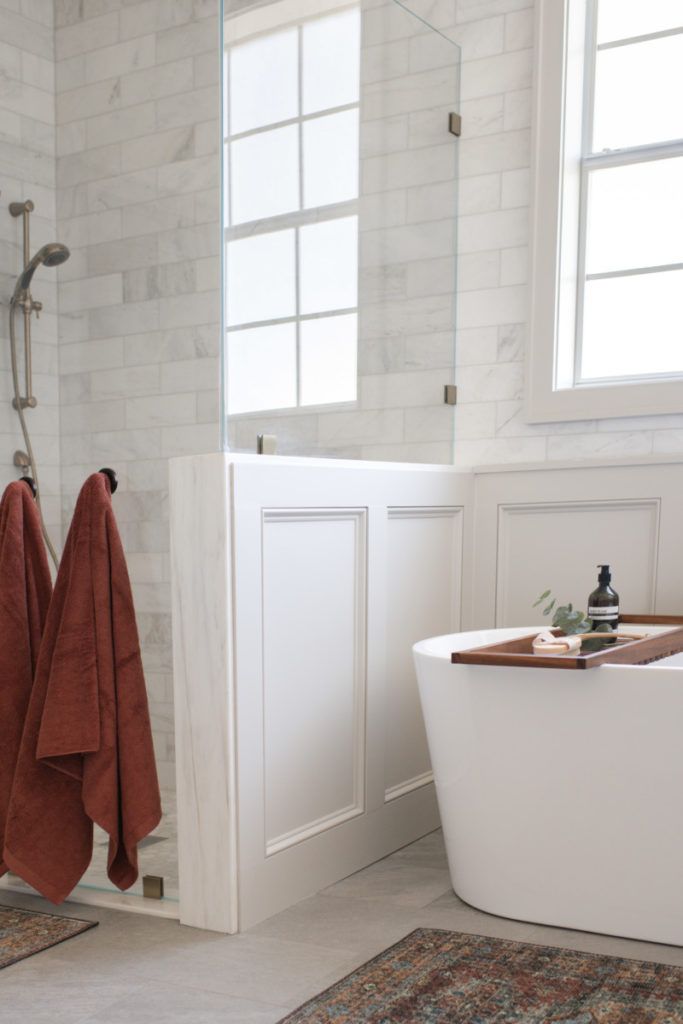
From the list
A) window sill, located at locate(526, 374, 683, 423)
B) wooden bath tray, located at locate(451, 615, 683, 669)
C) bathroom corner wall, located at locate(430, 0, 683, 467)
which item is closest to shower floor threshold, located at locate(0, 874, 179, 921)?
wooden bath tray, located at locate(451, 615, 683, 669)

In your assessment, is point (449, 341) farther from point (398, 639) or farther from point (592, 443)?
point (398, 639)

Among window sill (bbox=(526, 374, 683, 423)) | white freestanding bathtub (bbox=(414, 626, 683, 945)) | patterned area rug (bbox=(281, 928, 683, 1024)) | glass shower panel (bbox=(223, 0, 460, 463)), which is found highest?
glass shower panel (bbox=(223, 0, 460, 463))

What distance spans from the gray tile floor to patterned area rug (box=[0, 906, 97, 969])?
3cm

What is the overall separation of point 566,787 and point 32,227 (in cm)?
262

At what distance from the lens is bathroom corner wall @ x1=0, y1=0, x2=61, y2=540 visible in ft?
11.6

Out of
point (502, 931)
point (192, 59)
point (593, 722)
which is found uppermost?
point (192, 59)

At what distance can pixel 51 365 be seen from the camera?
11.9ft

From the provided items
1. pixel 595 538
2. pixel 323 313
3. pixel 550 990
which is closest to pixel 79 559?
pixel 323 313

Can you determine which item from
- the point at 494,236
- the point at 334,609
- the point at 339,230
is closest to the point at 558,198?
the point at 494,236

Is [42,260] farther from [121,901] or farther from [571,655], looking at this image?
[571,655]

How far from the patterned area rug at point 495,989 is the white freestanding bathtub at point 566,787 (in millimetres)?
139

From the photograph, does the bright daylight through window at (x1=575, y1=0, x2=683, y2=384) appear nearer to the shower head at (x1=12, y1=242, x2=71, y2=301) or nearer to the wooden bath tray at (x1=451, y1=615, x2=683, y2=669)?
the wooden bath tray at (x1=451, y1=615, x2=683, y2=669)

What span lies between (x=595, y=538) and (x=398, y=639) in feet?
2.19

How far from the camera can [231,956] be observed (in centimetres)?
200
